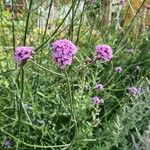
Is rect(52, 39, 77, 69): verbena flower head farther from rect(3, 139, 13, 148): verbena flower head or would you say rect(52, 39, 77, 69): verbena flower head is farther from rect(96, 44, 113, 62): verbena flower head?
rect(3, 139, 13, 148): verbena flower head

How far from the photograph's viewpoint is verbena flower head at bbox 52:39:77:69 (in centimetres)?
159

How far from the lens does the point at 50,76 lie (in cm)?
293

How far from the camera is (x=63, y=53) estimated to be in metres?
1.61

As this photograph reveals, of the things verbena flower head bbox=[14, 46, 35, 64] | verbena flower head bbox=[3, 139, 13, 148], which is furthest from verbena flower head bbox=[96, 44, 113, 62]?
verbena flower head bbox=[3, 139, 13, 148]

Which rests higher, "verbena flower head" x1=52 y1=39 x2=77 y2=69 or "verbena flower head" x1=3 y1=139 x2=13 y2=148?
"verbena flower head" x1=52 y1=39 x2=77 y2=69

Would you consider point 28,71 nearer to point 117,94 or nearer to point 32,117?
point 32,117

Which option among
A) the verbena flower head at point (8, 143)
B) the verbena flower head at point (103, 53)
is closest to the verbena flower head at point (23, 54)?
the verbena flower head at point (103, 53)

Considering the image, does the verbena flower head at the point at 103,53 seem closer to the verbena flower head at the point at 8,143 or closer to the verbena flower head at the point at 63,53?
the verbena flower head at the point at 63,53

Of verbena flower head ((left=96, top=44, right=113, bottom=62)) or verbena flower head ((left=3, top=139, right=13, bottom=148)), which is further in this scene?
verbena flower head ((left=3, top=139, right=13, bottom=148))

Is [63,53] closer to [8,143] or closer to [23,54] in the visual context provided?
[23,54]

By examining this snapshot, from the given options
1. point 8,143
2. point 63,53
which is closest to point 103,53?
A: point 63,53

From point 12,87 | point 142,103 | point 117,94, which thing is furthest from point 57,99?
point 117,94

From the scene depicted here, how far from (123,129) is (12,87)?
0.61 m

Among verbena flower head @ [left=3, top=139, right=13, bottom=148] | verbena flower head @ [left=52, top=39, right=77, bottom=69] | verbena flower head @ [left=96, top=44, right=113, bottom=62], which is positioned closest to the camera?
verbena flower head @ [left=52, top=39, right=77, bottom=69]
